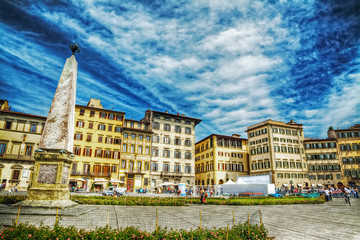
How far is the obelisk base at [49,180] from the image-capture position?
10235 millimetres

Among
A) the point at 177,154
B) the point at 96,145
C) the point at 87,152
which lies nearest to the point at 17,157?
the point at 87,152

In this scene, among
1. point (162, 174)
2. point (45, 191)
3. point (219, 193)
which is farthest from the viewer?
point (162, 174)

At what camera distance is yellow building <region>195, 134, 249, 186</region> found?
50625 mm

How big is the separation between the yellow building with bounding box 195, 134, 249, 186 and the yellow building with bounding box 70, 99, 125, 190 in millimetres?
22087

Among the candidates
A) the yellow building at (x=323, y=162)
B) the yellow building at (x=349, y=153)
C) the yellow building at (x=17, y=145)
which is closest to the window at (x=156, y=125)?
the yellow building at (x=17, y=145)

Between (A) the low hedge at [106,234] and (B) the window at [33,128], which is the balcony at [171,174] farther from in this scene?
(A) the low hedge at [106,234]

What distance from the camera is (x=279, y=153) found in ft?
159

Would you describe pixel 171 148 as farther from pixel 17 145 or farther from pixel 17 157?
pixel 17 145

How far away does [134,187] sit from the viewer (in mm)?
41094

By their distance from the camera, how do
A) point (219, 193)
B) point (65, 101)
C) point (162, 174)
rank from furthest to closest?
1. point (162, 174)
2. point (219, 193)
3. point (65, 101)

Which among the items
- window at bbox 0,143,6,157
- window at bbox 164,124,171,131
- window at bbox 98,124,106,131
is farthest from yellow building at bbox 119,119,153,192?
window at bbox 0,143,6,157

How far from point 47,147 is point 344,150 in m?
60.3

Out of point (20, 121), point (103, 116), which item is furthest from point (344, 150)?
point (20, 121)

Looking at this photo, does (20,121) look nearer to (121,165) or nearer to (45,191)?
(121,165)
